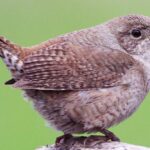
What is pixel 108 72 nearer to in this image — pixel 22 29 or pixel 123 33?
pixel 123 33

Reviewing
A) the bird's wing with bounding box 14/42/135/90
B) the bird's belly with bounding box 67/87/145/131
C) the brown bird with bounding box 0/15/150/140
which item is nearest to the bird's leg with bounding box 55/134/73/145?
the brown bird with bounding box 0/15/150/140

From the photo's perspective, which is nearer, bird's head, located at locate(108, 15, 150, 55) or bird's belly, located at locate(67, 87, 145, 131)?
bird's belly, located at locate(67, 87, 145, 131)

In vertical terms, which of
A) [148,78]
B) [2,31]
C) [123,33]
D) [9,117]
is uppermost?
[2,31]

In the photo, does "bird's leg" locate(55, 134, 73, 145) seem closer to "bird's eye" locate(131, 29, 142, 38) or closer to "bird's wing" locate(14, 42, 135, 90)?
"bird's wing" locate(14, 42, 135, 90)

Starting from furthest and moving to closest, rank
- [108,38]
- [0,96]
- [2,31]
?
[2,31] → [0,96] → [108,38]

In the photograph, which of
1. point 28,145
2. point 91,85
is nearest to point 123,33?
point 91,85

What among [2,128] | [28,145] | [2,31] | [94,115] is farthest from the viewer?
[2,31]

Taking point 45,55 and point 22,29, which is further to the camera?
point 22,29
